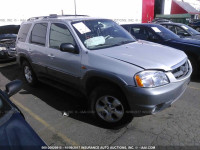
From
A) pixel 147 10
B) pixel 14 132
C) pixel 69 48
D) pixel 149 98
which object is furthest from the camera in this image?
pixel 147 10

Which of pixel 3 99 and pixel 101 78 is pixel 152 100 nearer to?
pixel 101 78

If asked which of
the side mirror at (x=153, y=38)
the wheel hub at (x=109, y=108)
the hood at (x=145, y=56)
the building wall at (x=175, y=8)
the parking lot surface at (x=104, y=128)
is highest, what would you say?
the building wall at (x=175, y=8)

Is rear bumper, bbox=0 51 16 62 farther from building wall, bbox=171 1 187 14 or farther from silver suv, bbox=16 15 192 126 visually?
building wall, bbox=171 1 187 14

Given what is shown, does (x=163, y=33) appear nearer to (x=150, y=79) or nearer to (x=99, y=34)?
(x=99, y=34)

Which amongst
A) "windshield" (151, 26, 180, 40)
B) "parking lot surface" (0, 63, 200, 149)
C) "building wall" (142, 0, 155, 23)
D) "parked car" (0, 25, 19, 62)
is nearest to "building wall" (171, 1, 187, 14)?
"building wall" (142, 0, 155, 23)

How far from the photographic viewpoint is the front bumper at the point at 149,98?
8.41 feet

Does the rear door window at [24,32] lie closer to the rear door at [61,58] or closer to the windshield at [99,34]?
the rear door at [61,58]

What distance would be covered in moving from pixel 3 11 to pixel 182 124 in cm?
1266

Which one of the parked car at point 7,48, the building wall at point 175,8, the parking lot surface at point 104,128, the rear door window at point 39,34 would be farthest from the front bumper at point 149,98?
the building wall at point 175,8

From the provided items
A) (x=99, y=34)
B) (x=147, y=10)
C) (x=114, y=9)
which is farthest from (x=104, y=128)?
(x=147, y=10)

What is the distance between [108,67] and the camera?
285 centimetres

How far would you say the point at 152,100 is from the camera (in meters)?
2.57

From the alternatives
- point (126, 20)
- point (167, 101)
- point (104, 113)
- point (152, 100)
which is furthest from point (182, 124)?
point (126, 20)

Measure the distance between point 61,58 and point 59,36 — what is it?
0.50 metres
